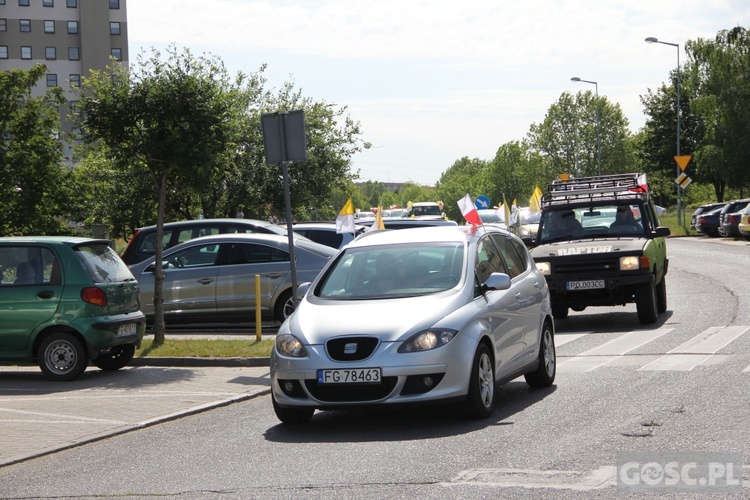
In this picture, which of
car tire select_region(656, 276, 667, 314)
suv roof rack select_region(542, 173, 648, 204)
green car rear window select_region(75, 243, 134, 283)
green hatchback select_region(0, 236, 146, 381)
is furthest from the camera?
suv roof rack select_region(542, 173, 648, 204)

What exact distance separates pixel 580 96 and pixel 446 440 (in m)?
125

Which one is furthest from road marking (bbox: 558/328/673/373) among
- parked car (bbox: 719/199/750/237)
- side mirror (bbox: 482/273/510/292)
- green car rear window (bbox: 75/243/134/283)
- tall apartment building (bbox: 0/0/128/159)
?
tall apartment building (bbox: 0/0/128/159)

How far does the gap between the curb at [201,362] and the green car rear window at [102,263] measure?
1236 mm

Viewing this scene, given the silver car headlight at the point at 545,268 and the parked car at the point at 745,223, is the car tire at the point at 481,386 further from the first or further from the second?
the parked car at the point at 745,223

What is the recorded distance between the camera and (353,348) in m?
8.70

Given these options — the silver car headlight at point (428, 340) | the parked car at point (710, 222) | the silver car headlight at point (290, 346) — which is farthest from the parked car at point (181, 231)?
the parked car at point (710, 222)

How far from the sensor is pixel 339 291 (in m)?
9.80

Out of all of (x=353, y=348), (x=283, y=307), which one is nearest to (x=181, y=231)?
(x=283, y=307)

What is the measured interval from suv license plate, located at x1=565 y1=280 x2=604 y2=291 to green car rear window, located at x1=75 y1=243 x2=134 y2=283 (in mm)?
6598

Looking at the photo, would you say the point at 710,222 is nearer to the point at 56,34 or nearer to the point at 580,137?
the point at 56,34

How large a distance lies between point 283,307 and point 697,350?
6968 mm

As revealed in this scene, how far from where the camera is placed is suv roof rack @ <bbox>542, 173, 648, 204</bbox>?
18312 millimetres

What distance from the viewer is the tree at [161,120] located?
15.3 metres

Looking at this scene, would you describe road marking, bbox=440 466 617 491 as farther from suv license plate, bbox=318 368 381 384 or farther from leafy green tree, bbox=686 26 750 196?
leafy green tree, bbox=686 26 750 196
